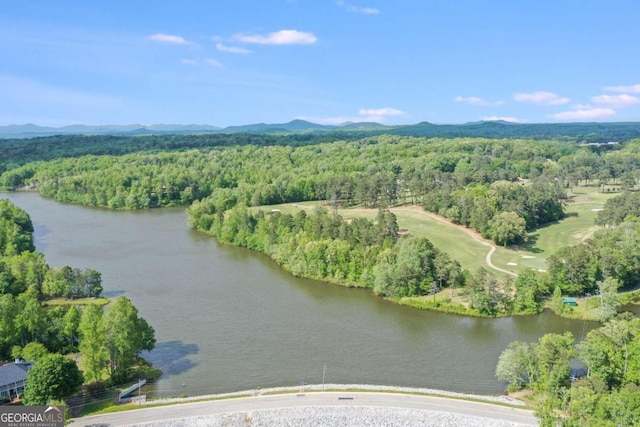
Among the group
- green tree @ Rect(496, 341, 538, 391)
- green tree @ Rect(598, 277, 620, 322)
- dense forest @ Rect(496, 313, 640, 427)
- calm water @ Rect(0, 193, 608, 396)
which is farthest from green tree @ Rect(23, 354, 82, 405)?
green tree @ Rect(598, 277, 620, 322)

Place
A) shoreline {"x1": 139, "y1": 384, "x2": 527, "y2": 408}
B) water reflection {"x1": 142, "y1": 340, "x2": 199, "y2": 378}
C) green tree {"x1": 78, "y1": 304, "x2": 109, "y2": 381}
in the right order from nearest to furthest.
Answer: shoreline {"x1": 139, "y1": 384, "x2": 527, "y2": 408} < green tree {"x1": 78, "y1": 304, "x2": 109, "y2": 381} < water reflection {"x1": 142, "y1": 340, "x2": 199, "y2": 378}

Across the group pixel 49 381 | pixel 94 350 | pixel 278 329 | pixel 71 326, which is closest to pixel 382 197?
pixel 278 329

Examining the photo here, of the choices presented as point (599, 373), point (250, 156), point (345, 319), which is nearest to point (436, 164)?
point (250, 156)

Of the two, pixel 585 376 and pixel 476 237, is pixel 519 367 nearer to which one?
pixel 585 376

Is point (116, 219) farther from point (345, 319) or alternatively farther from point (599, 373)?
point (599, 373)

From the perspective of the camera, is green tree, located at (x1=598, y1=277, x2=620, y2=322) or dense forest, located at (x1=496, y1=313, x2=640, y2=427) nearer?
dense forest, located at (x1=496, y1=313, x2=640, y2=427)

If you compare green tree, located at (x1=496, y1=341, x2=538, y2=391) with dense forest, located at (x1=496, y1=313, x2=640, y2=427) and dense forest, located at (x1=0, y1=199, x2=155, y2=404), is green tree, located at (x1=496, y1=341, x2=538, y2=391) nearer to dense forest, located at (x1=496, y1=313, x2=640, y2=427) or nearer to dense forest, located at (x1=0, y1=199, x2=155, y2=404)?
dense forest, located at (x1=496, y1=313, x2=640, y2=427)

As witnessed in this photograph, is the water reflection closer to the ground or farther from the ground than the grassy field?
closer to the ground

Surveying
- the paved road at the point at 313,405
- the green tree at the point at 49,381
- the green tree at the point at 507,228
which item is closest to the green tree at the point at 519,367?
the paved road at the point at 313,405
